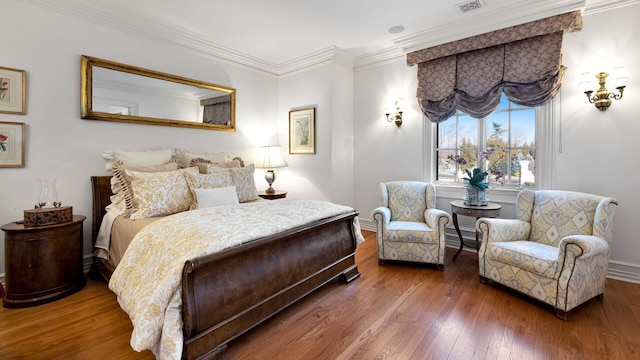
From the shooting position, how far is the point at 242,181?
316cm

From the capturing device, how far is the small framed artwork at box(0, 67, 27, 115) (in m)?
2.44

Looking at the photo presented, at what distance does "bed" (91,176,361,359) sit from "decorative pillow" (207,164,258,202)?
112cm

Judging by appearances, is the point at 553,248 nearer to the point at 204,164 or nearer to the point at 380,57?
the point at 380,57

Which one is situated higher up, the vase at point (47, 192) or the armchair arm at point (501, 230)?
the vase at point (47, 192)

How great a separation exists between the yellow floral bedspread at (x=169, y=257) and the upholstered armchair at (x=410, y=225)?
1.17 metres

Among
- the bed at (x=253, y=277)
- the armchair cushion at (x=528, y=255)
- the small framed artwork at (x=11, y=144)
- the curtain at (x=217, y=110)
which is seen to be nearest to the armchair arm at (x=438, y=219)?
the armchair cushion at (x=528, y=255)

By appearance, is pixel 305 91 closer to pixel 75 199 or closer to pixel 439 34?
pixel 439 34

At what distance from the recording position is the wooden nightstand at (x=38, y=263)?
2.22 meters

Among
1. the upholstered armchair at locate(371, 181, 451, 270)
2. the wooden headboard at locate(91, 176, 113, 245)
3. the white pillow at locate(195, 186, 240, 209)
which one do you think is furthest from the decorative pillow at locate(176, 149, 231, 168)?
the upholstered armchair at locate(371, 181, 451, 270)

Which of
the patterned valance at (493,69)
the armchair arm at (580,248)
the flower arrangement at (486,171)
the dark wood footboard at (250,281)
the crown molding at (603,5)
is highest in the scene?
the crown molding at (603,5)

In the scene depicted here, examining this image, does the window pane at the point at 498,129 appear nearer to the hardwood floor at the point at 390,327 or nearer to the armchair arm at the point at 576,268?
the armchair arm at the point at 576,268

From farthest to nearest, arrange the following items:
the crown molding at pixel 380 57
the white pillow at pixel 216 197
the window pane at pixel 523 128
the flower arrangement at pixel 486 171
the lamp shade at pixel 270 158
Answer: the lamp shade at pixel 270 158
the crown molding at pixel 380 57
the window pane at pixel 523 128
the flower arrangement at pixel 486 171
the white pillow at pixel 216 197

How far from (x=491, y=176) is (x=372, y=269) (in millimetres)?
1915

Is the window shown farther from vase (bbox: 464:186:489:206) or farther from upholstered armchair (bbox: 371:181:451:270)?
upholstered armchair (bbox: 371:181:451:270)
